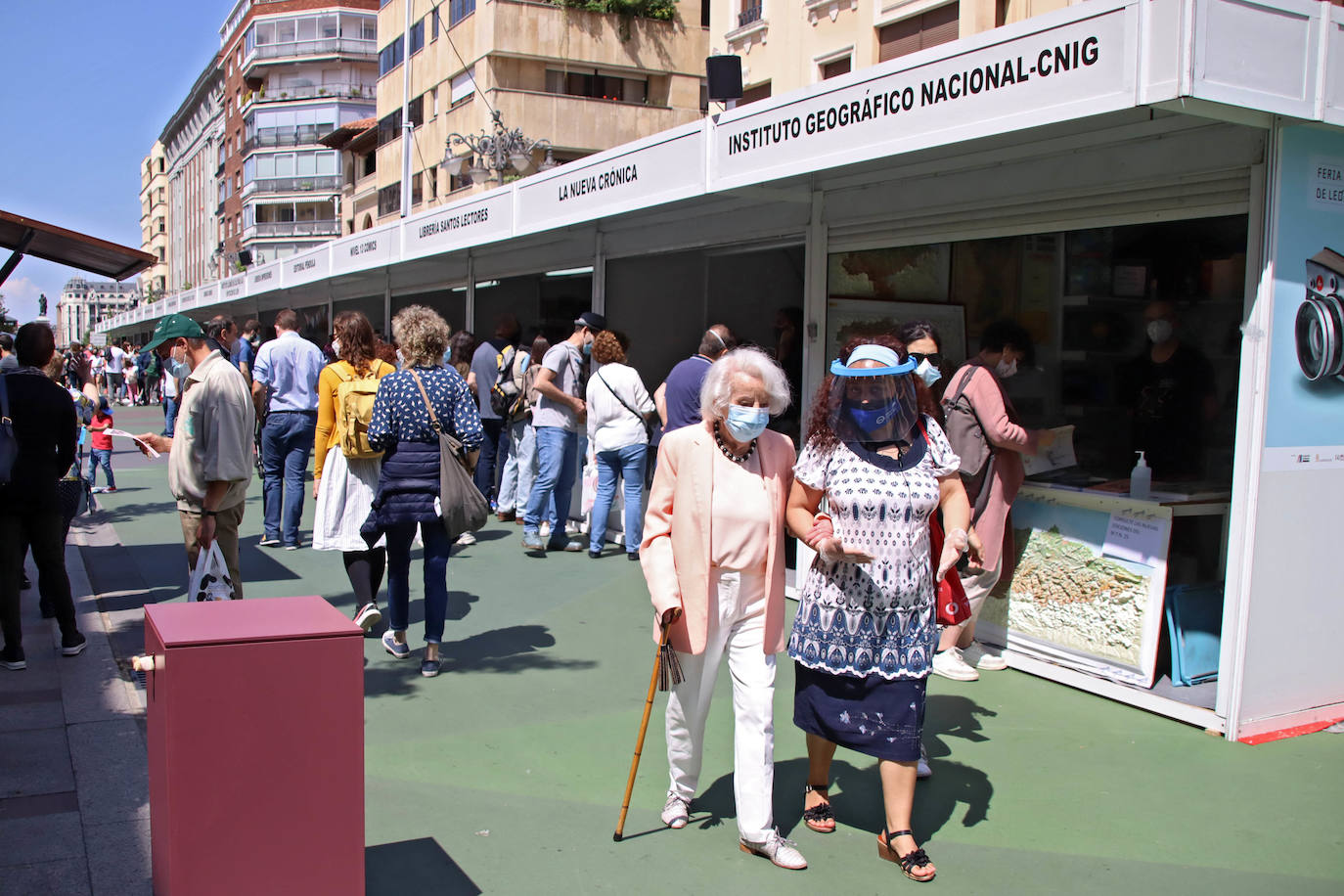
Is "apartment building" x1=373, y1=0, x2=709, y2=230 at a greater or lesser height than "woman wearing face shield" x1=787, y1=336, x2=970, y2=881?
greater

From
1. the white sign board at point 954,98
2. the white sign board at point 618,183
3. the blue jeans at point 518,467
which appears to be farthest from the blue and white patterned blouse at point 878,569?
the blue jeans at point 518,467

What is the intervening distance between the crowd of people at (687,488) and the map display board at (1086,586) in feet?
0.60

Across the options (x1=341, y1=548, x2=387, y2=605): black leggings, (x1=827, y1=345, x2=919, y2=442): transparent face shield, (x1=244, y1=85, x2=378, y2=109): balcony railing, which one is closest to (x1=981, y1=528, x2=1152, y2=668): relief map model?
(x1=827, y1=345, x2=919, y2=442): transparent face shield

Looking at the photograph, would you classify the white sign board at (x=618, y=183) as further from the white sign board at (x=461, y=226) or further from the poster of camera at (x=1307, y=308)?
the poster of camera at (x=1307, y=308)

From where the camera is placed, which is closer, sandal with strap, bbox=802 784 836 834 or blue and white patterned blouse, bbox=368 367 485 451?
sandal with strap, bbox=802 784 836 834

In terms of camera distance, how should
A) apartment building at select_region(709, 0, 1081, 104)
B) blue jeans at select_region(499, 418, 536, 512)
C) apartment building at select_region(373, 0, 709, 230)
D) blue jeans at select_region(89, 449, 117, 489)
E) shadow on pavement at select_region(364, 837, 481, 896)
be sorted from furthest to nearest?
apartment building at select_region(373, 0, 709, 230), apartment building at select_region(709, 0, 1081, 104), blue jeans at select_region(89, 449, 117, 489), blue jeans at select_region(499, 418, 536, 512), shadow on pavement at select_region(364, 837, 481, 896)

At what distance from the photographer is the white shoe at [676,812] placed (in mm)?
4004

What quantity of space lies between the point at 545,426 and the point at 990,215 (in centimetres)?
413

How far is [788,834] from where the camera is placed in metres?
3.97

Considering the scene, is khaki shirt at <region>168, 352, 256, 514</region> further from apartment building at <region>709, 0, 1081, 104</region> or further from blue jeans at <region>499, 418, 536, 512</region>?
apartment building at <region>709, 0, 1081, 104</region>

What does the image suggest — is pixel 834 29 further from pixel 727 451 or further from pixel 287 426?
pixel 727 451

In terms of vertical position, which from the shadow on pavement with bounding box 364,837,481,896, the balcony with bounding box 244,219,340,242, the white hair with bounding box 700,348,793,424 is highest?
the balcony with bounding box 244,219,340,242

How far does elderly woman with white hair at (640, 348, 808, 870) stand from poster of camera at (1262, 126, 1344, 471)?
2.45 m

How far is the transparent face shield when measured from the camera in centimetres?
370
